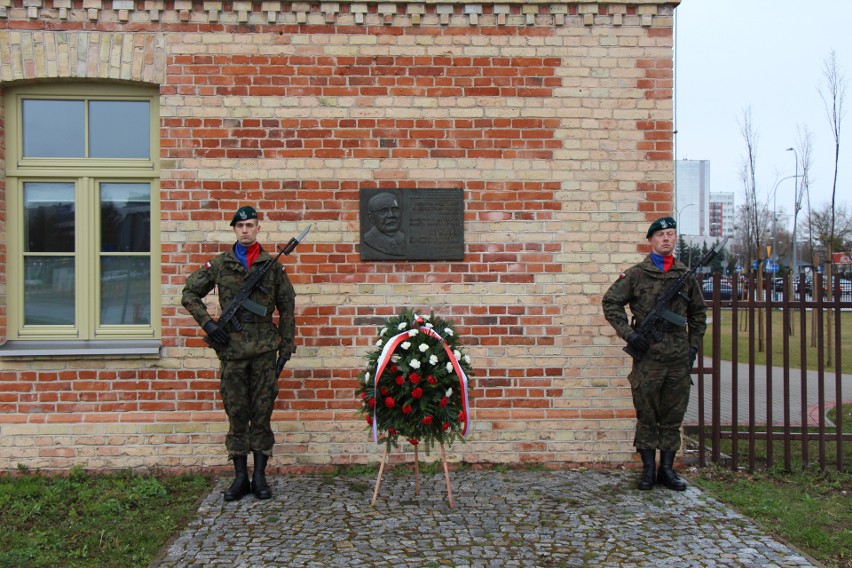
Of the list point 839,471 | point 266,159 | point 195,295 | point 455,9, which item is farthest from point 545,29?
point 839,471

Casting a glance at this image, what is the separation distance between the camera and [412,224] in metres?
5.97

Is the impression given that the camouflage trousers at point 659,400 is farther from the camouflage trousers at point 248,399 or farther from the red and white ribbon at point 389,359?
the camouflage trousers at point 248,399

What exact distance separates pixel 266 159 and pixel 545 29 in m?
2.55

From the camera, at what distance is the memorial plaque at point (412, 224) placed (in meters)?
5.94

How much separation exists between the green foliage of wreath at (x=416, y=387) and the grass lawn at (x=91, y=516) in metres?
1.50

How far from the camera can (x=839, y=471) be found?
604 cm

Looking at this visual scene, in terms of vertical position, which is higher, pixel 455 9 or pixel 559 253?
pixel 455 9

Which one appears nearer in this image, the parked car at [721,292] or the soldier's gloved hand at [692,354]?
the soldier's gloved hand at [692,354]

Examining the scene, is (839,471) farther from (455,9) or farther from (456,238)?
(455,9)

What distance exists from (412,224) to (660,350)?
218cm

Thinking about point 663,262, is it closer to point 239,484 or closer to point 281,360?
point 281,360

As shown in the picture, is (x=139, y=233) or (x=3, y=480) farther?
(x=139, y=233)

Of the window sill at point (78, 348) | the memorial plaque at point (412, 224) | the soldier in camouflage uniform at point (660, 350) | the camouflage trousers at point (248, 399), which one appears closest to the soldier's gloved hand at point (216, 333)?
the camouflage trousers at point (248, 399)

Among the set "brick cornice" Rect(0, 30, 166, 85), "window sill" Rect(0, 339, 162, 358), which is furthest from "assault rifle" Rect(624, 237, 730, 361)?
"brick cornice" Rect(0, 30, 166, 85)
